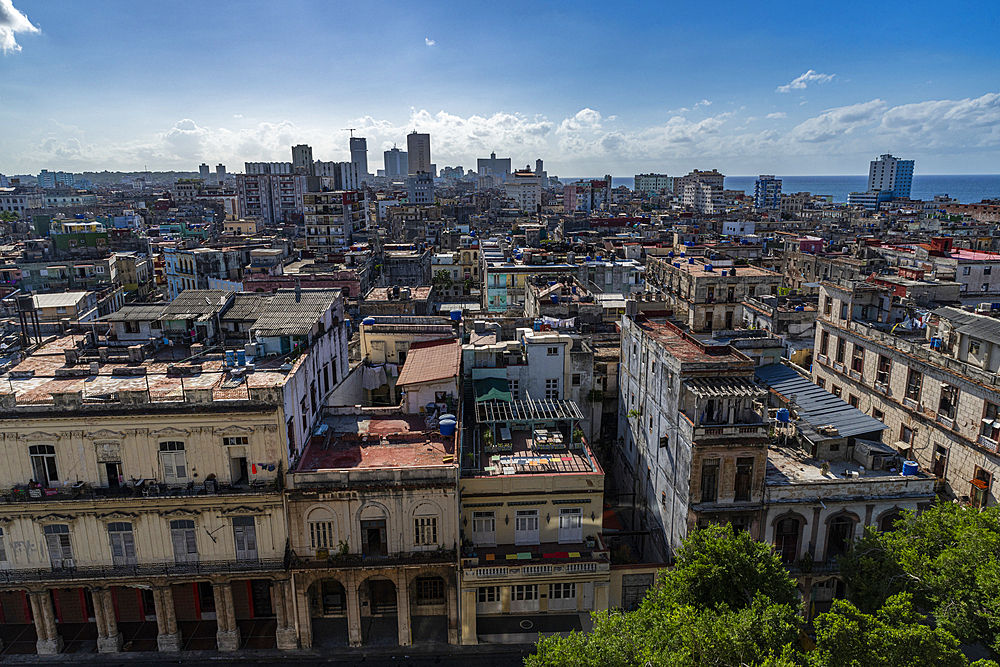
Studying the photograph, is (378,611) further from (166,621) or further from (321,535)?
(166,621)

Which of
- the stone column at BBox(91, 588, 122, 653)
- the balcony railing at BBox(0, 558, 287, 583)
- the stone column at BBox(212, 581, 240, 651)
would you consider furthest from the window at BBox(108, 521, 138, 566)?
the stone column at BBox(212, 581, 240, 651)

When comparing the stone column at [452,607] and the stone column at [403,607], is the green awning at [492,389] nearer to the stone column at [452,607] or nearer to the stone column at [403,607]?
the stone column at [452,607]

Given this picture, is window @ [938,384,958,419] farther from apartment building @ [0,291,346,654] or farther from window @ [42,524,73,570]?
window @ [42,524,73,570]

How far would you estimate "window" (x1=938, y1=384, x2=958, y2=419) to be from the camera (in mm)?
43000

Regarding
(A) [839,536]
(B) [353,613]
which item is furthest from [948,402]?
(B) [353,613]

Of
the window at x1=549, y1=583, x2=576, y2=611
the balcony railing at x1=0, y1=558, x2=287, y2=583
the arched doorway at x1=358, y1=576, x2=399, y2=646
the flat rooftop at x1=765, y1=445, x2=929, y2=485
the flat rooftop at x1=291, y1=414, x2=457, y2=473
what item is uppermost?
the flat rooftop at x1=291, y1=414, x2=457, y2=473

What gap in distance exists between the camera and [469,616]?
39.2 metres

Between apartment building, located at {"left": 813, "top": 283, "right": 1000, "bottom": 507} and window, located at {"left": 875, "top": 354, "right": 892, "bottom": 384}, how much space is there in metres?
0.08

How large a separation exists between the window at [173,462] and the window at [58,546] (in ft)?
22.8

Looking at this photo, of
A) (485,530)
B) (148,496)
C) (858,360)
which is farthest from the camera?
(858,360)

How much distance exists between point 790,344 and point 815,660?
51320mm

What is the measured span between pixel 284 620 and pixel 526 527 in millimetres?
16779

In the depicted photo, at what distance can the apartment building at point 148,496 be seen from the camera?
36719mm

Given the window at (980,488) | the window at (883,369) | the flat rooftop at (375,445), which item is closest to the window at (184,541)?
the flat rooftop at (375,445)
